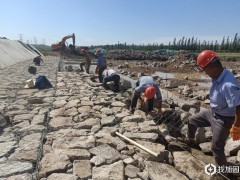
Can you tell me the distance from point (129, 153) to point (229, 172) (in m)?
1.63

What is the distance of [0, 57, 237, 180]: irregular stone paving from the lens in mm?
4258

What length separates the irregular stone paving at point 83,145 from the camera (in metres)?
4.26

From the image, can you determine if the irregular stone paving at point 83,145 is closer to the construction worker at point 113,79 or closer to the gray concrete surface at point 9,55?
the construction worker at point 113,79

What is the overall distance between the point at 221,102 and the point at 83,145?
2.47 metres

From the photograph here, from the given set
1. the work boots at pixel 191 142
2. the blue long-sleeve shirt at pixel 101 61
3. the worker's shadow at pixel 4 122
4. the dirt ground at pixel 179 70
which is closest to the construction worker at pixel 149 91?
the work boots at pixel 191 142

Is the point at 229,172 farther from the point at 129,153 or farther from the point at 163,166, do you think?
the point at 129,153

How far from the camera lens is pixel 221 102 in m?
4.29

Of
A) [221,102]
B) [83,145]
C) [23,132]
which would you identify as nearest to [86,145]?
[83,145]

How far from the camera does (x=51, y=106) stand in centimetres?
816

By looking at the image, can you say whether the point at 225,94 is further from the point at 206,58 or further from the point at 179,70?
the point at 179,70

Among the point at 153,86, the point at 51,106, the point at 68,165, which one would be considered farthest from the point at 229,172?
the point at 51,106

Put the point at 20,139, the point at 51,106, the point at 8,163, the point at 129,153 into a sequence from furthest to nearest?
the point at 51,106 → the point at 20,139 → the point at 129,153 → the point at 8,163

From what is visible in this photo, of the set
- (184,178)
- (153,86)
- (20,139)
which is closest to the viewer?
(184,178)

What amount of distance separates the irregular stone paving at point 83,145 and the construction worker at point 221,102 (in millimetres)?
624
